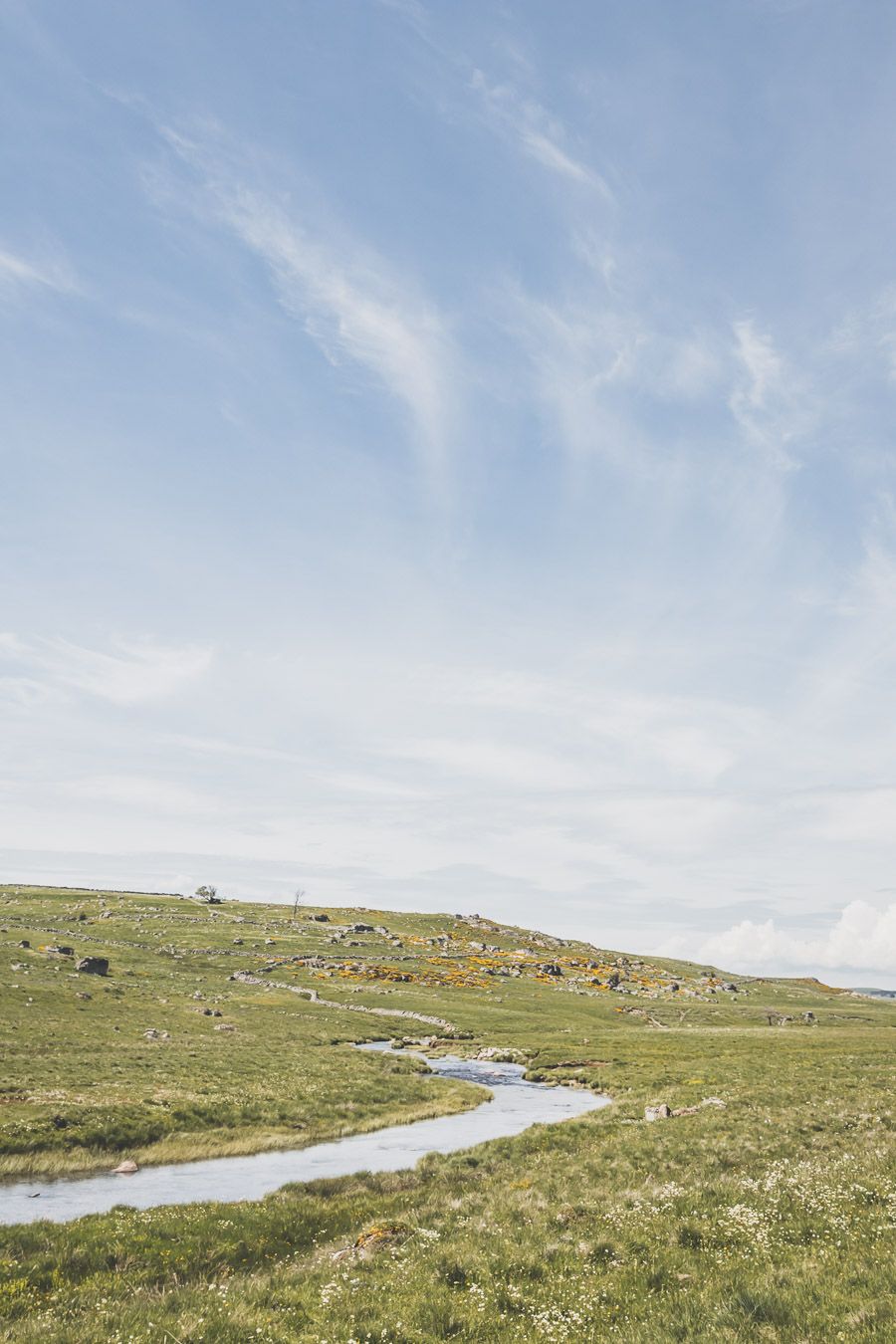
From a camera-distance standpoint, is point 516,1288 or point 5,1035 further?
point 5,1035

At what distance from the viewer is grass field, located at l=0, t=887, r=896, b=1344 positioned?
1130cm

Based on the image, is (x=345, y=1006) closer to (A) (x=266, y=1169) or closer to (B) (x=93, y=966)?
(B) (x=93, y=966)

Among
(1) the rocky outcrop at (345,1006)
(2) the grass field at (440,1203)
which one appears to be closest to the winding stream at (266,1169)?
(2) the grass field at (440,1203)

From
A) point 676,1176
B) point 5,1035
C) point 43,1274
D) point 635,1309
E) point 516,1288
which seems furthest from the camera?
point 5,1035

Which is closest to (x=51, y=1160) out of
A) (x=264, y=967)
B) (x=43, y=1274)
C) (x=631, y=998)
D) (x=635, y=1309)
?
(x=43, y=1274)

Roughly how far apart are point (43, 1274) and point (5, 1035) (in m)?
37.7

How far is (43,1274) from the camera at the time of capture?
14719mm

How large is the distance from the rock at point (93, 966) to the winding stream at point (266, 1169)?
61.9 meters

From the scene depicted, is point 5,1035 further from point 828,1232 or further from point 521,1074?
point 828,1232

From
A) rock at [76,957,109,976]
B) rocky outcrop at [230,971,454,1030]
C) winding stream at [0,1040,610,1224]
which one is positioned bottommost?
rocky outcrop at [230,971,454,1030]

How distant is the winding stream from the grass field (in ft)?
3.90

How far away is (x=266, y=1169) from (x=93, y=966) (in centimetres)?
7163

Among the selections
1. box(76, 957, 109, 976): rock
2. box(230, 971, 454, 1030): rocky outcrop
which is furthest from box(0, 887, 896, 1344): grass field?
box(230, 971, 454, 1030): rocky outcrop

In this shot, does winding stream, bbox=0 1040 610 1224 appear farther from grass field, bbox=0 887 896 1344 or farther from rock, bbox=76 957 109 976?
rock, bbox=76 957 109 976
